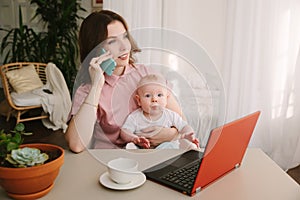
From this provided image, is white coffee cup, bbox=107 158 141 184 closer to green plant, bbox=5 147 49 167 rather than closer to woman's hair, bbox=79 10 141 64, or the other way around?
green plant, bbox=5 147 49 167

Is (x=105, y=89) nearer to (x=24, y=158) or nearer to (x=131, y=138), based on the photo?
(x=131, y=138)

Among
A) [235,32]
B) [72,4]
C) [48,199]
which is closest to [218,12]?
[235,32]

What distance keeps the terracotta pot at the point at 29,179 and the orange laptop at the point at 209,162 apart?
0.28 metres

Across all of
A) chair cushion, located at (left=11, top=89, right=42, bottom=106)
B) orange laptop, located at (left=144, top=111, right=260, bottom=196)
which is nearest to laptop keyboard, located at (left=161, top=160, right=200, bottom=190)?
orange laptop, located at (left=144, top=111, right=260, bottom=196)

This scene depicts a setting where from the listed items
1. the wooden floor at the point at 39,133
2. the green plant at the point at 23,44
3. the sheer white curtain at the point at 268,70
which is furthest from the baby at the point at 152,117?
the green plant at the point at 23,44

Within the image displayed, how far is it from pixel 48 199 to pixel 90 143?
377 mm

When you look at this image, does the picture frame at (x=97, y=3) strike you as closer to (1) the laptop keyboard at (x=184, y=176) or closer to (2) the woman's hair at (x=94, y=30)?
(2) the woman's hair at (x=94, y=30)

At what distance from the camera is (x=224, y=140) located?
95cm

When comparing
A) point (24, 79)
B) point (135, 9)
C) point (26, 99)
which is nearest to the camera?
→ point (135, 9)

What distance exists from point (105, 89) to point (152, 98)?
0.80ft

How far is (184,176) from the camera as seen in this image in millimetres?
1047

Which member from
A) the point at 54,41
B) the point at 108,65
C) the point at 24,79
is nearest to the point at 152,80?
the point at 108,65

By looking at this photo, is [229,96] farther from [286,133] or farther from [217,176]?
[217,176]

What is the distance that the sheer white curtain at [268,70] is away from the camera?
279 cm
